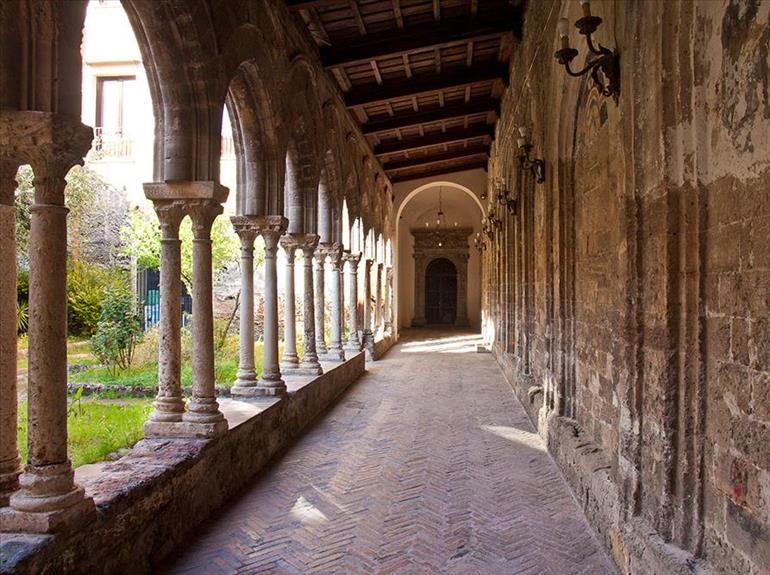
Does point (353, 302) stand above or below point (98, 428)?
above

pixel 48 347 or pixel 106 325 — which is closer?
pixel 48 347

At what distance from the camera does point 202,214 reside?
16.1 ft

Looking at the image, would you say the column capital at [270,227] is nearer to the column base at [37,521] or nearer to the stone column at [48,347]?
the stone column at [48,347]

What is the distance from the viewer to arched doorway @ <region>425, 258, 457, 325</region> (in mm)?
27828

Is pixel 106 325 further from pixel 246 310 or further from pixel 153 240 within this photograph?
pixel 246 310

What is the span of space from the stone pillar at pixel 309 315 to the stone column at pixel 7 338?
567 cm

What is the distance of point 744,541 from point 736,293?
1064 millimetres

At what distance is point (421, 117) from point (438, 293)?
1492 cm

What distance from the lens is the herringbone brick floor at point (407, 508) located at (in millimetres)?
3734

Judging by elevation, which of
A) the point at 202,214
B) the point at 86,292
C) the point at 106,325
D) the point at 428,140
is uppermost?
the point at 428,140

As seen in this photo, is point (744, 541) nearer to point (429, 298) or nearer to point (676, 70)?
point (676, 70)

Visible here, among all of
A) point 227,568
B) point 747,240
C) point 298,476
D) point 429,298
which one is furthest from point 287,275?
point 429,298

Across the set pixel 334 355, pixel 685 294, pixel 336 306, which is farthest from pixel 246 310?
pixel 336 306

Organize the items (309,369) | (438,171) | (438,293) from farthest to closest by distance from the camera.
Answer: (438,293) → (438,171) → (309,369)
